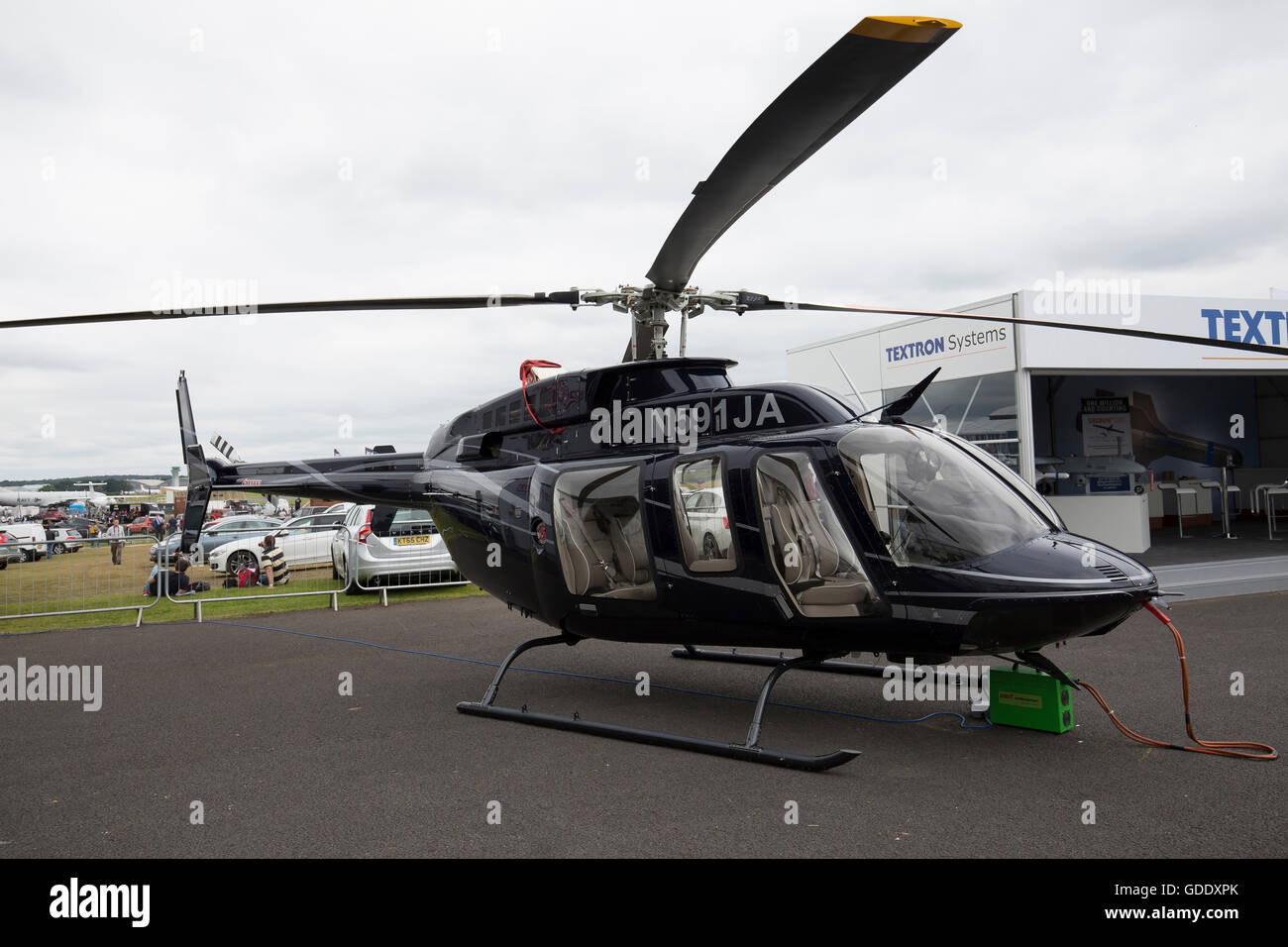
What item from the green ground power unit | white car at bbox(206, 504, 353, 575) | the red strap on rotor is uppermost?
the red strap on rotor

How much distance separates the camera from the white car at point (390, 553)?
13500 millimetres

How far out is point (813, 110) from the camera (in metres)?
3.29

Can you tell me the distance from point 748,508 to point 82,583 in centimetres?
1315

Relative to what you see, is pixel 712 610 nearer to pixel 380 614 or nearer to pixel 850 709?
pixel 850 709

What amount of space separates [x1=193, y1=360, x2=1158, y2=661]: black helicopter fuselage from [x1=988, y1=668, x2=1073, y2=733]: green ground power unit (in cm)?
110

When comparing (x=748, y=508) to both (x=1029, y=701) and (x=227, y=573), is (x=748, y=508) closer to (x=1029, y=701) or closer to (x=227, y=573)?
(x=1029, y=701)

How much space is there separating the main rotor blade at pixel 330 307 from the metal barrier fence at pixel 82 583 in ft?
24.7

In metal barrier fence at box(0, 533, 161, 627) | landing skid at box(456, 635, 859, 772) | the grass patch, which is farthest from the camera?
Answer: metal barrier fence at box(0, 533, 161, 627)

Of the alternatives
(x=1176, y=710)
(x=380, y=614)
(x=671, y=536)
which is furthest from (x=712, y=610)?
(x=380, y=614)

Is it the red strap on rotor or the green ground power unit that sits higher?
the red strap on rotor

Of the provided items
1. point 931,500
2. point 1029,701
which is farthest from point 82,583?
point 1029,701

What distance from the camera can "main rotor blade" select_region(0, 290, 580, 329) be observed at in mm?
5352

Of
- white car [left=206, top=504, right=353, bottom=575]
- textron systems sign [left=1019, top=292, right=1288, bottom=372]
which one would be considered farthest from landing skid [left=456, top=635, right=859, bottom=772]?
textron systems sign [left=1019, top=292, right=1288, bottom=372]

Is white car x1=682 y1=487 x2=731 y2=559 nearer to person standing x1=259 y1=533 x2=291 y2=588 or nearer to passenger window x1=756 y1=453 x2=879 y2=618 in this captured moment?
passenger window x1=756 y1=453 x2=879 y2=618
